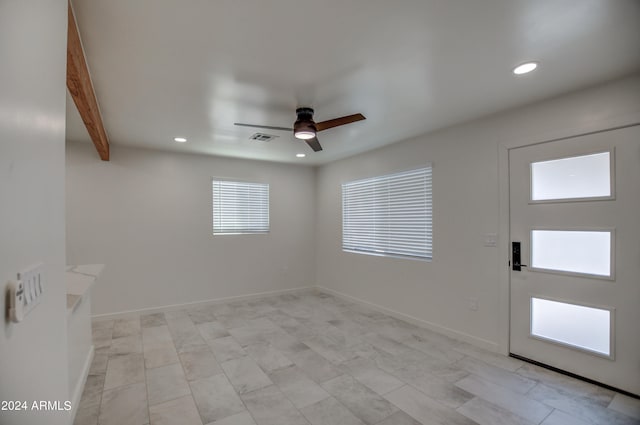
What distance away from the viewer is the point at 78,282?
254 centimetres

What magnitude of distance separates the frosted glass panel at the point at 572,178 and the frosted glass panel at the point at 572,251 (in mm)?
342

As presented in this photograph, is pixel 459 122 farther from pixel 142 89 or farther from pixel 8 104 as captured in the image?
pixel 8 104

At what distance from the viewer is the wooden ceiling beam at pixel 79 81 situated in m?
1.77

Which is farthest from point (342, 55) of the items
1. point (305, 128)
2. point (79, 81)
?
point (79, 81)

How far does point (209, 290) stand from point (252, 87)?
148 inches

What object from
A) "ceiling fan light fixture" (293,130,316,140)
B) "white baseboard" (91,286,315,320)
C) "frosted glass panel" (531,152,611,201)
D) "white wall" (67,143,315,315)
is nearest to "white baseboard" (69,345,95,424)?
"white baseboard" (91,286,315,320)

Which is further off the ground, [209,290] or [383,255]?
[383,255]

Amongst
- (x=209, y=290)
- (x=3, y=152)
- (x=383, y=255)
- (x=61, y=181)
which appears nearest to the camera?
(x=3, y=152)

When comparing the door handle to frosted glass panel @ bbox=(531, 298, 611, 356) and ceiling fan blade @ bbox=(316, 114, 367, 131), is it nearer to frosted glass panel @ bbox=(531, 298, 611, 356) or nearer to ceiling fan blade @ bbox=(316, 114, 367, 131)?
frosted glass panel @ bbox=(531, 298, 611, 356)

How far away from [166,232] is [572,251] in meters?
5.18

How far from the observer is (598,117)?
2660 mm

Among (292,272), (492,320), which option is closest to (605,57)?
(492,320)

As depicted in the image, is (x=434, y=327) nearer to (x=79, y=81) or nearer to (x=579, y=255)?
(x=579, y=255)

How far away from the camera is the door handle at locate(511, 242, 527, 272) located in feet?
10.5
